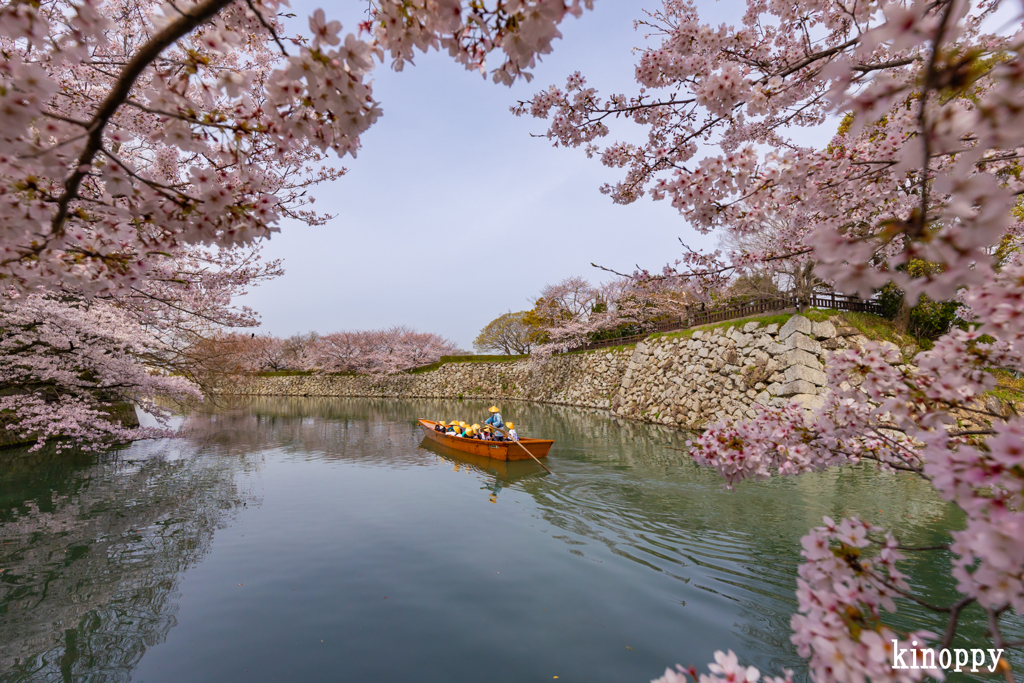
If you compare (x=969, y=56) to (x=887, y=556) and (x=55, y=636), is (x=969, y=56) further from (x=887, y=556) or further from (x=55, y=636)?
(x=55, y=636)

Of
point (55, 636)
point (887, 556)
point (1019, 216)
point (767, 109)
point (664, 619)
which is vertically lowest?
point (55, 636)

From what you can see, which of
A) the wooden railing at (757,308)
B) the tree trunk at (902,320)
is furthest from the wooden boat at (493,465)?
the tree trunk at (902,320)

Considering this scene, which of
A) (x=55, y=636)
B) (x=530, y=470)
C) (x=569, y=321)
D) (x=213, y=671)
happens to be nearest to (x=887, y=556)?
(x=213, y=671)

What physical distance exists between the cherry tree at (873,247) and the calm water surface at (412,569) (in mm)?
1701

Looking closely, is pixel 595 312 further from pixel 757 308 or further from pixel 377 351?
pixel 377 351

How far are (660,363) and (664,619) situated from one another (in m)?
13.7

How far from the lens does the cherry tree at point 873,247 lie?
1.03 meters

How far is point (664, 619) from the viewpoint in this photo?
12.4 ft

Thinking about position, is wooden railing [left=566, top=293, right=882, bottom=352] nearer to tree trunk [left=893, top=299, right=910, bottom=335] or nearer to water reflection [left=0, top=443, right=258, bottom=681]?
tree trunk [left=893, top=299, right=910, bottom=335]

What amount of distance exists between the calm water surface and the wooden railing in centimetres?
451

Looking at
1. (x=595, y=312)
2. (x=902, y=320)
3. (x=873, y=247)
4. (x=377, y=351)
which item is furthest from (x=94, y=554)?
(x=377, y=351)

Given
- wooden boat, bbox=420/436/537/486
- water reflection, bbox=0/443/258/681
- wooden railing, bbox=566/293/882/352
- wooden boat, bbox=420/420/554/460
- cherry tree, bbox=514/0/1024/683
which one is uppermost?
wooden railing, bbox=566/293/882/352

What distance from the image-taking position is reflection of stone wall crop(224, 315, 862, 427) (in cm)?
1104

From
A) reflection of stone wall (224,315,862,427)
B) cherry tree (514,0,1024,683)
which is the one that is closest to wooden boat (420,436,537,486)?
cherry tree (514,0,1024,683)
